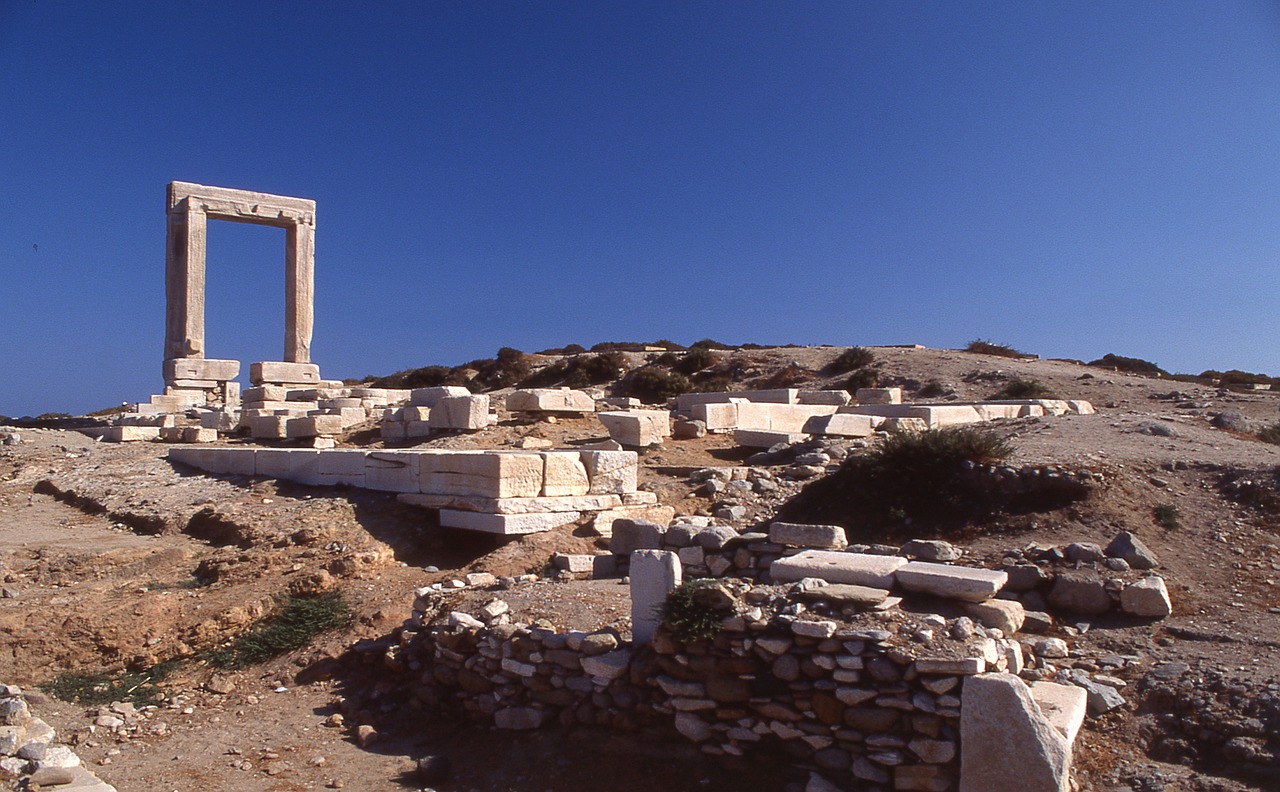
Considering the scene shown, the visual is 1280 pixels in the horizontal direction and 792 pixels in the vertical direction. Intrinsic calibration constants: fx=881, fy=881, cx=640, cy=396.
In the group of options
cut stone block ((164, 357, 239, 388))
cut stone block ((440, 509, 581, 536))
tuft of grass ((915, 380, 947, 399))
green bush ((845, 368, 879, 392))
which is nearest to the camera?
cut stone block ((440, 509, 581, 536))

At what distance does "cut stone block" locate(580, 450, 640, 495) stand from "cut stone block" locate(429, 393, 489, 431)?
388 centimetres

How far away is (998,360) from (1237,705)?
24.0m

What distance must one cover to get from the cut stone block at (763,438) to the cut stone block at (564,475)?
13.8ft

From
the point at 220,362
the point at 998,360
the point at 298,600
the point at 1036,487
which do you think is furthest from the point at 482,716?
the point at 998,360

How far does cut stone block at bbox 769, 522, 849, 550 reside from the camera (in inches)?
260

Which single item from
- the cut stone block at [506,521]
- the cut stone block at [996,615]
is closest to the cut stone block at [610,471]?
the cut stone block at [506,521]

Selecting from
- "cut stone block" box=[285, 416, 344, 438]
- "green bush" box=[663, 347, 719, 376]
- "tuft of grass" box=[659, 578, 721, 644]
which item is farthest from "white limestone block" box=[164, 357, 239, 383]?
"tuft of grass" box=[659, 578, 721, 644]

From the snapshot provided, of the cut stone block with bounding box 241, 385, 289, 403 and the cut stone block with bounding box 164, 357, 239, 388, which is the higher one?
the cut stone block with bounding box 164, 357, 239, 388

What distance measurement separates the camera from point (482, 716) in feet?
20.1

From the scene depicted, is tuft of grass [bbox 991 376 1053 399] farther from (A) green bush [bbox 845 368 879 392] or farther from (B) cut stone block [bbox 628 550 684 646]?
(B) cut stone block [bbox 628 550 684 646]

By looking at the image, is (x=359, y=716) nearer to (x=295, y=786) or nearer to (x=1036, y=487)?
(x=295, y=786)

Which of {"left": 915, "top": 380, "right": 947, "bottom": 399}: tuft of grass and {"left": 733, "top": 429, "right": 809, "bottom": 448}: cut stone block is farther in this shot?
{"left": 915, "top": 380, "right": 947, "bottom": 399}: tuft of grass

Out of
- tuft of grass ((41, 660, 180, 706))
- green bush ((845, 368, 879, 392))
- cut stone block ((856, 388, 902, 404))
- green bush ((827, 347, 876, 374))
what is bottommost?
tuft of grass ((41, 660, 180, 706))

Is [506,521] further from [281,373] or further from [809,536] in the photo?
[281,373]
